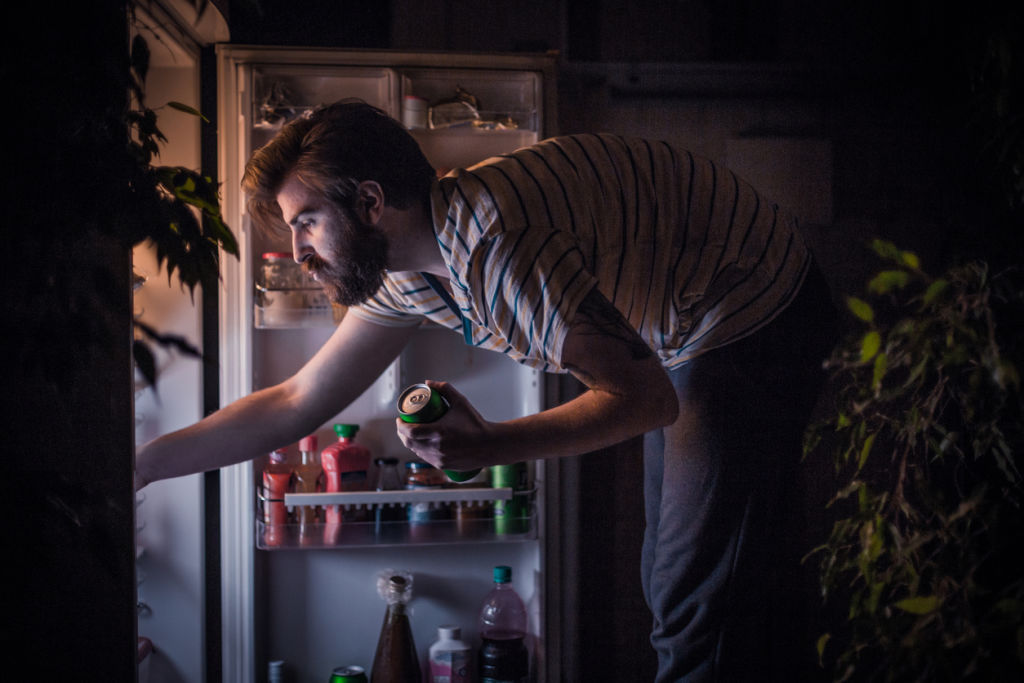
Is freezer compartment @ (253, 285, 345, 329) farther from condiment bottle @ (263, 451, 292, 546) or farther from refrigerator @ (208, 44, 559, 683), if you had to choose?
condiment bottle @ (263, 451, 292, 546)

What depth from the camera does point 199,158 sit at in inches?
67.0

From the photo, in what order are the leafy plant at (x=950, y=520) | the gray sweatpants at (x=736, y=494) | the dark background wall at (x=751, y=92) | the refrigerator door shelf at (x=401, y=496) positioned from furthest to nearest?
the dark background wall at (x=751, y=92)
the refrigerator door shelf at (x=401, y=496)
the gray sweatpants at (x=736, y=494)
the leafy plant at (x=950, y=520)

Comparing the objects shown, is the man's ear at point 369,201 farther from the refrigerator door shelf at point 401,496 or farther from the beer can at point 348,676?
the beer can at point 348,676

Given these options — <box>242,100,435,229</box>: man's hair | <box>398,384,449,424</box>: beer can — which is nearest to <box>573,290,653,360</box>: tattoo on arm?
<box>398,384,449,424</box>: beer can

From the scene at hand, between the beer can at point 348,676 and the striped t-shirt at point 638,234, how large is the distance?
86 centimetres

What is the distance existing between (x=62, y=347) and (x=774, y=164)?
141 centimetres

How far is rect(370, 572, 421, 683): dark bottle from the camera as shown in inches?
66.4

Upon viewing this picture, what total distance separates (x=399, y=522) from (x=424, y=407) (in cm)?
80

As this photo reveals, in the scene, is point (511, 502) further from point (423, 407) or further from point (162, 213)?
point (162, 213)

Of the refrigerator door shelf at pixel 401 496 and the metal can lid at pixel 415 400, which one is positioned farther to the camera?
the refrigerator door shelf at pixel 401 496

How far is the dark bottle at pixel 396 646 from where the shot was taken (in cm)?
169

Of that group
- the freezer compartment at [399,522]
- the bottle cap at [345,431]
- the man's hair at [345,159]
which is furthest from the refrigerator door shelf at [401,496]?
the man's hair at [345,159]

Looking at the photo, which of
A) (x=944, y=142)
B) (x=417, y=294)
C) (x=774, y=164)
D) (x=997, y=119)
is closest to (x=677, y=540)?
(x=417, y=294)

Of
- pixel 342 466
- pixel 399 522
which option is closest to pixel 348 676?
pixel 399 522
